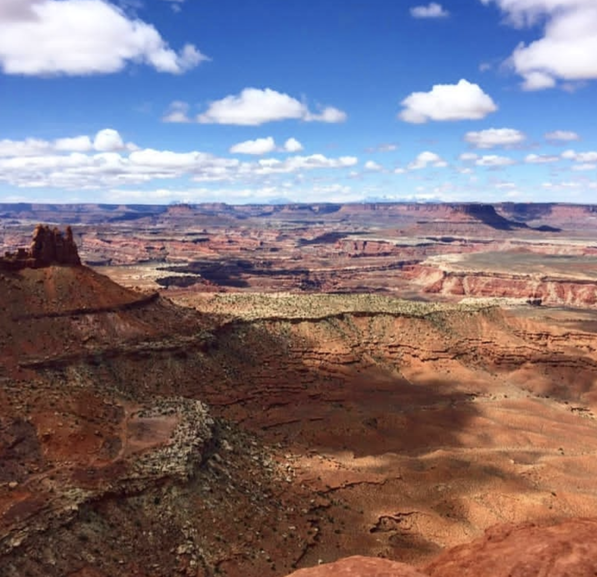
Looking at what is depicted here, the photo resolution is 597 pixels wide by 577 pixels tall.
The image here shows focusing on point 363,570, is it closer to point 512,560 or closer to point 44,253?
point 512,560

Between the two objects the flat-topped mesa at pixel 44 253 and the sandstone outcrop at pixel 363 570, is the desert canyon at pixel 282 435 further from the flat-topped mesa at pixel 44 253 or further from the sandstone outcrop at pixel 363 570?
the flat-topped mesa at pixel 44 253

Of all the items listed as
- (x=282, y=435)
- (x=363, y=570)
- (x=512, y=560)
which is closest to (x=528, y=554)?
(x=512, y=560)

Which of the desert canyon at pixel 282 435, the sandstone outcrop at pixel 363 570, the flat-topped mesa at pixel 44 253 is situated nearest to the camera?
the sandstone outcrop at pixel 363 570

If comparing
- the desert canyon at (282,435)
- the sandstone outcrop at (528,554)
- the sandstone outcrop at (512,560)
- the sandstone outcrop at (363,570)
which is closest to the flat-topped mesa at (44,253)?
the desert canyon at (282,435)

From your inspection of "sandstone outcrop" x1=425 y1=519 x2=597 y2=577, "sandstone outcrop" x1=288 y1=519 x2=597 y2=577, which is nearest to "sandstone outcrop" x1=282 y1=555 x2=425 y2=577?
"sandstone outcrop" x1=288 y1=519 x2=597 y2=577

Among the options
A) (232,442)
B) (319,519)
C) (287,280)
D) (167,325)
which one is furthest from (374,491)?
(287,280)

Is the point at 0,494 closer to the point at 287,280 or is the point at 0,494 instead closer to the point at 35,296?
the point at 35,296
